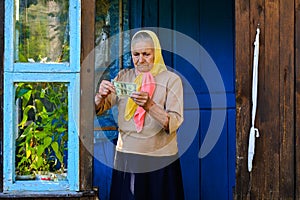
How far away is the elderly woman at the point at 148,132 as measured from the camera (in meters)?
3.83

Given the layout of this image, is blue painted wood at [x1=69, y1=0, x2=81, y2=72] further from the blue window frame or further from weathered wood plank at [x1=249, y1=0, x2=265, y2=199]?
weathered wood plank at [x1=249, y1=0, x2=265, y2=199]

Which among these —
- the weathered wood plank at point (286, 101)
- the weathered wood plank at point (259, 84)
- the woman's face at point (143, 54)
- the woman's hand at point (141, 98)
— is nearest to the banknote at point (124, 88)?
the woman's hand at point (141, 98)

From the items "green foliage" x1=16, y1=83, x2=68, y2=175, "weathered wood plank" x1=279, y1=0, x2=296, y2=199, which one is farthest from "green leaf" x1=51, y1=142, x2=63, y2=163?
"weathered wood plank" x1=279, y1=0, x2=296, y2=199

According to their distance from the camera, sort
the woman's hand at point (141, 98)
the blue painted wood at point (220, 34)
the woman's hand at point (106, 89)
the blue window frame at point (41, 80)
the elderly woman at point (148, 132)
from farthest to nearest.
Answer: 1. the blue painted wood at point (220, 34)
2. the elderly woman at point (148, 132)
3. the woman's hand at point (106, 89)
4. the woman's hand at point (141, 98)
5. the blue window frame at point (41, 80)

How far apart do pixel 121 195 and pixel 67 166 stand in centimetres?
71

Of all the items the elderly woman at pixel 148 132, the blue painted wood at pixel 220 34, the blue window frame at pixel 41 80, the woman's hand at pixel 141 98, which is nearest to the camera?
the blue window frame at pixel 41 80

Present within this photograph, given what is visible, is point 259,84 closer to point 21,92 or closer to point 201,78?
point 21,92

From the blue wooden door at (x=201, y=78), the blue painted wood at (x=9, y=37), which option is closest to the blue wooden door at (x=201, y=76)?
the blue wooden door at (x=201, y=78)

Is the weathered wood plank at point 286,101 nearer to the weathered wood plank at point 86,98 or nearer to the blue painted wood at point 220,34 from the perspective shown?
the weathered wood plank at point 86,98

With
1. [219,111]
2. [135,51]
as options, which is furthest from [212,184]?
[135,51]

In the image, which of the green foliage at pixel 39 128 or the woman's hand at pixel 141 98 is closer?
the green foliage at pixel 39 128

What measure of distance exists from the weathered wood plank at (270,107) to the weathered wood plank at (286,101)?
23 millimetres

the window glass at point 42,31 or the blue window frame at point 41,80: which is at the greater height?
the window glass at point 42,31

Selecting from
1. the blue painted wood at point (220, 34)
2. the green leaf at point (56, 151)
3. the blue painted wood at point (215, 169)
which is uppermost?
the blue painted wood at point (220, 34)
